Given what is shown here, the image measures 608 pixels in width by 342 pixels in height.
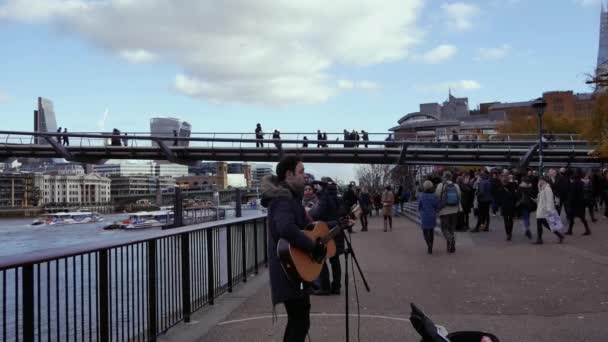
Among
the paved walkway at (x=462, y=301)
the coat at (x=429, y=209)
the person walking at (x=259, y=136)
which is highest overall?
the person walking at (x=259, y=136)

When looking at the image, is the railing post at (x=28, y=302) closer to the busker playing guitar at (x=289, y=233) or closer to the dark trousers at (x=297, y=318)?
the busker playing guitar at (x=289, y=233)

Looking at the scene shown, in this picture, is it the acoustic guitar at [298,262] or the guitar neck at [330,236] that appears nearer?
the acoustic guitar at [298,262]

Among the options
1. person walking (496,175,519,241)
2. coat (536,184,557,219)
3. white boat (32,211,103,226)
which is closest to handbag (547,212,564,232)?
coat (536,184,557,219)

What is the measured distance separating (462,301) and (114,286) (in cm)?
498

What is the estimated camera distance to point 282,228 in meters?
4.66

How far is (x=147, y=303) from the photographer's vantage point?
20.9 ft

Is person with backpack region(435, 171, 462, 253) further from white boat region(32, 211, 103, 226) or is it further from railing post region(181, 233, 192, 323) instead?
white boat region(32, 211, 103, 226)

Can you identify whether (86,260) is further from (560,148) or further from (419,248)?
(560,148)

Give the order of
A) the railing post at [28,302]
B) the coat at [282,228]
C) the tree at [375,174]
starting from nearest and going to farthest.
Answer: the railing post at [28,302]
the coat at [282,228]
the tree at [375,174]

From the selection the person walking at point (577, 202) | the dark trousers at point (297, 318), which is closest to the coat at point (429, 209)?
the person walking at point (577, 202)

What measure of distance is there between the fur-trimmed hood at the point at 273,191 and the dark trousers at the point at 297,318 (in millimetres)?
807

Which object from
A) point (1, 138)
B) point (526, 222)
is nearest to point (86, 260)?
point (526, 222)

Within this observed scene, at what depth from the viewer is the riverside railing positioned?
4.01 meters

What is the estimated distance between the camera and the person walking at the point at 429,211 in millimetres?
14852
